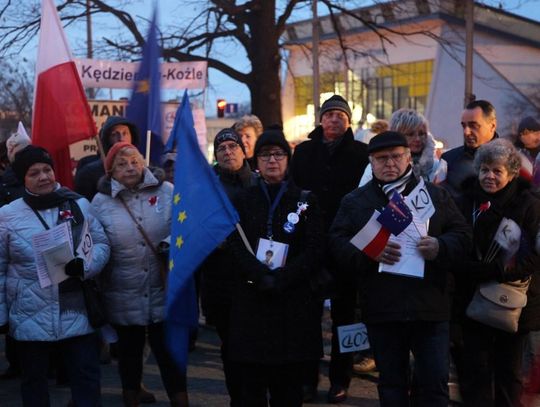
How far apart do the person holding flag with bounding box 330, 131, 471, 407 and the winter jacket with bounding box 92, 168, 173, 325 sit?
4.22 ft

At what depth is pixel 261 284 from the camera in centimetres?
464

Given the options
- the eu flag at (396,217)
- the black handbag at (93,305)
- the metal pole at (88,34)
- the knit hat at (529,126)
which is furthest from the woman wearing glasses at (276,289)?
the metal pole at (88,34)

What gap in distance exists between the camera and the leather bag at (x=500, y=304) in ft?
15.8

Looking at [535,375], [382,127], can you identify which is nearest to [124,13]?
[382,127]

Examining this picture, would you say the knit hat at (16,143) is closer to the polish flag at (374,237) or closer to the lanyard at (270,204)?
the lanyard at (270,204)

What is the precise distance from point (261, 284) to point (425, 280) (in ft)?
2.98

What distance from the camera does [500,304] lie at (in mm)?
4801

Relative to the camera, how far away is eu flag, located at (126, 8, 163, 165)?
6.44m

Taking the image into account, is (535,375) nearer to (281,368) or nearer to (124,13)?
(281,368)

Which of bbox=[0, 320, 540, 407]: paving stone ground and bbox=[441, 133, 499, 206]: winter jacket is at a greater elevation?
Result: bbox=[441, 133, 499, 206]: winter jacket

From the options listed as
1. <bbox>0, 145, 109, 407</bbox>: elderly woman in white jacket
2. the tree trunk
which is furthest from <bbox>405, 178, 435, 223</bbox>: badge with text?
the tree trunk

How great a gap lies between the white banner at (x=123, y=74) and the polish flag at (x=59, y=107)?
6336mm

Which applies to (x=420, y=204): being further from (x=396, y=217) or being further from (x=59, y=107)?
(x=59, y=107)

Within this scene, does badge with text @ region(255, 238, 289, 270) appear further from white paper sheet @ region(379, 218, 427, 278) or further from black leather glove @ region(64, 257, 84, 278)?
black leather glove @ region(64, 257, 84, 278)
